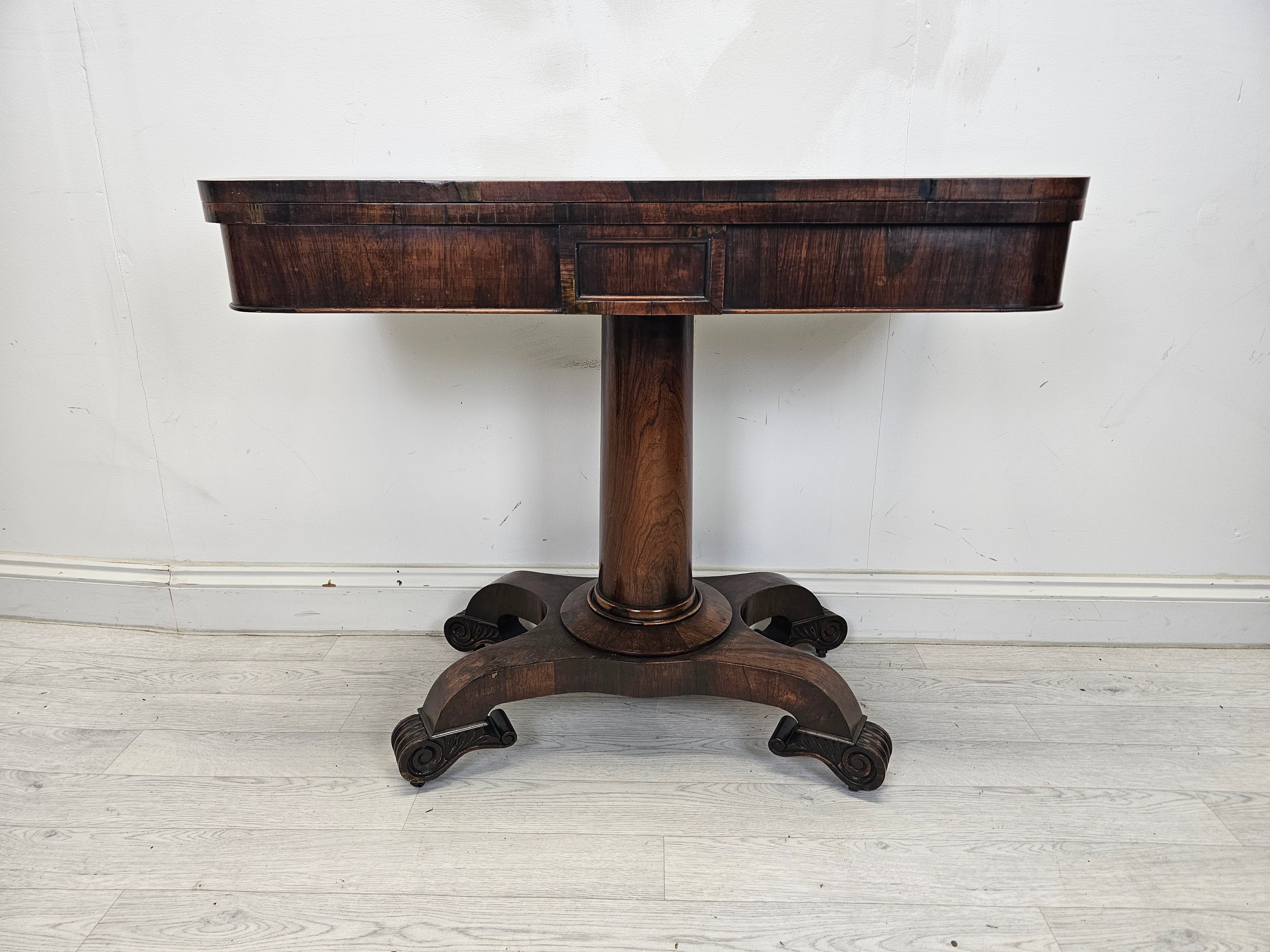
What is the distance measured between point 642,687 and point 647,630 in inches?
3.5

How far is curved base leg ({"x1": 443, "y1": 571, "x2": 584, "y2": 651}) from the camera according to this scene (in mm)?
1431

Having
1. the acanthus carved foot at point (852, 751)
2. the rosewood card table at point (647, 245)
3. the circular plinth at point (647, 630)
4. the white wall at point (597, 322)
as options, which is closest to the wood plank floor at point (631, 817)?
the acanthus carved foot at point (852, 751)

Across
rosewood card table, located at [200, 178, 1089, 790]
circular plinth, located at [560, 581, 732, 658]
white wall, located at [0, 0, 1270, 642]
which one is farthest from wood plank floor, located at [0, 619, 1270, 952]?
rosewood card table, located at [200, 178, 1089, 790]

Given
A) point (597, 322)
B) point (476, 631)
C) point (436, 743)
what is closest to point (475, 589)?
point (476, 631)

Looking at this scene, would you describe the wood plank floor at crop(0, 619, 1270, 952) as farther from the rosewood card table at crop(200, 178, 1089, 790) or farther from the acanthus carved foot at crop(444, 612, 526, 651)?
the rosewood card table at crop(200, 178, 1089, 790)

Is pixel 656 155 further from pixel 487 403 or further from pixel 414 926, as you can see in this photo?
pixel 414 926

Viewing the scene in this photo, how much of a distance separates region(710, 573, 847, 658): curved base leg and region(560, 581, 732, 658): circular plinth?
0.12 meters

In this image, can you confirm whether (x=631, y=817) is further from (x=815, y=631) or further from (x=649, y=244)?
(x=649, y=244)

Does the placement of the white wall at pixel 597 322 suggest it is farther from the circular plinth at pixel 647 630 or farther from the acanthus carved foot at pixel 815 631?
the circular plinth at pixel 647 630

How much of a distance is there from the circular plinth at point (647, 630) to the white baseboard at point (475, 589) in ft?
0.94

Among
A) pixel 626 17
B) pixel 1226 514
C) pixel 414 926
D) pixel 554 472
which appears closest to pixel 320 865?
pixel 414 926

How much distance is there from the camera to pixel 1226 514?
1.52 metres

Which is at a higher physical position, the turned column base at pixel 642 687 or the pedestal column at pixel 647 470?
the pedestal column at pixel 647 470

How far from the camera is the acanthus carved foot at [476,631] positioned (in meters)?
1.53
